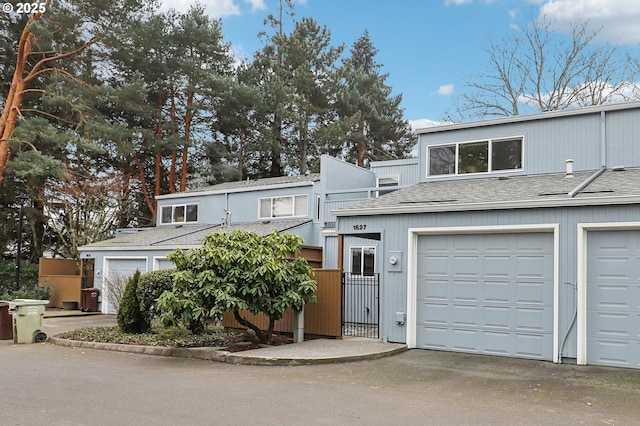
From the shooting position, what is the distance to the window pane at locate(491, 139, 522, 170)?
48.0 ft

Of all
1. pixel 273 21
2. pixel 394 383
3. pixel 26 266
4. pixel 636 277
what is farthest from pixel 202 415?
pixel 273 21

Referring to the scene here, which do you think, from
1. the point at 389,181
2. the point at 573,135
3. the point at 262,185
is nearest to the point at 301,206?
the point at 262,185

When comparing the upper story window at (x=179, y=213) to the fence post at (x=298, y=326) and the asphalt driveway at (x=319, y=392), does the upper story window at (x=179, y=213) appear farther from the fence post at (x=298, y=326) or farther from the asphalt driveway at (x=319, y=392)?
the asphalt driveway at (x=319, y=392)

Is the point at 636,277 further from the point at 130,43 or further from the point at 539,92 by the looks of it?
the point at 130,43

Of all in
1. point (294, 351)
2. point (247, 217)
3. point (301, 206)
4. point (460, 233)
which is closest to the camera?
point (294, 351)

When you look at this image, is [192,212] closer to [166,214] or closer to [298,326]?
[166,214]

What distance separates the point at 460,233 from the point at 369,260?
6979mm

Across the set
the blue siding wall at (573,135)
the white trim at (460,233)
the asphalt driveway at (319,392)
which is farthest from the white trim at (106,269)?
the blue siding wall at (573,135)

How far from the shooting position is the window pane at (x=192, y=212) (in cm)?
2595

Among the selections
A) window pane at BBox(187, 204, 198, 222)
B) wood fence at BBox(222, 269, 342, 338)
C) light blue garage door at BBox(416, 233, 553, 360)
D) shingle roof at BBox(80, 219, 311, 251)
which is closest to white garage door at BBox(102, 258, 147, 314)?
shingle roof at BBox(80, 219, 311, 251)

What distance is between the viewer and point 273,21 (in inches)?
1580

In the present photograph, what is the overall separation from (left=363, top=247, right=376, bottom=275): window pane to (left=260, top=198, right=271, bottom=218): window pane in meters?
5.75

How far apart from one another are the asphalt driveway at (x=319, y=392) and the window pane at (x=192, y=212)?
47.8ft

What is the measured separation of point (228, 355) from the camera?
37.0 ft
